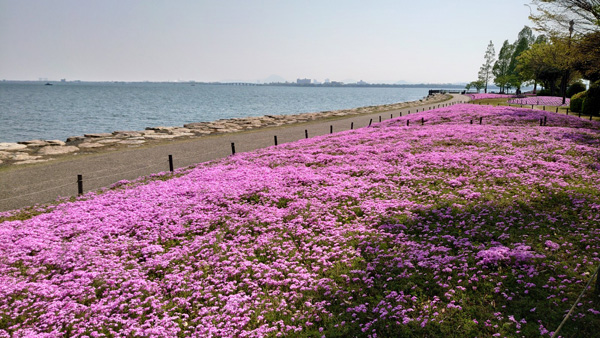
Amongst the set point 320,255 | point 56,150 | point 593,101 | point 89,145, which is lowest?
point 320,255

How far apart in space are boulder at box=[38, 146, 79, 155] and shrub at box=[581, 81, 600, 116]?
54644 mm

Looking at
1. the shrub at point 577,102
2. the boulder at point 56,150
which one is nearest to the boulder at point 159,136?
the boulder at point 56,150

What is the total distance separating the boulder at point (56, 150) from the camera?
27953 mm

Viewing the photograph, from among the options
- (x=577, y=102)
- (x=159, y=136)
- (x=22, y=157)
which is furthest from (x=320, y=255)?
(x=577, y=102)

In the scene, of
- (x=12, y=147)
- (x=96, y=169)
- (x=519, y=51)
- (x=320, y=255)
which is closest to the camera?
(x=320, y=255)

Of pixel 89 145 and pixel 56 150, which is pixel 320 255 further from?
pixel 89 145

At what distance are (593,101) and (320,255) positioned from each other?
47248mm

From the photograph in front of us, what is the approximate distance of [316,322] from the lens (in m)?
7.46

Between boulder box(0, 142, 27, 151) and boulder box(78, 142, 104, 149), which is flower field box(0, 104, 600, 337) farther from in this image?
boulder box(0, 142, 27, 151)

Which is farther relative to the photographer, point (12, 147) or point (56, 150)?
point (12, 147)

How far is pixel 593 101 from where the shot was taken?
40.8m

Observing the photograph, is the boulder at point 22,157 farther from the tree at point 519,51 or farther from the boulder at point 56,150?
the tree at point 519,51

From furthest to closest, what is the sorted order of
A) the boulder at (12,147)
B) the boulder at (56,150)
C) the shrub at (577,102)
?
1. the shrub at (577,102)
2. the boulder at (12,147)
3. the boulder at (56,150)

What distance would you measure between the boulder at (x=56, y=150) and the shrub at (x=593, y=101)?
179 ft
